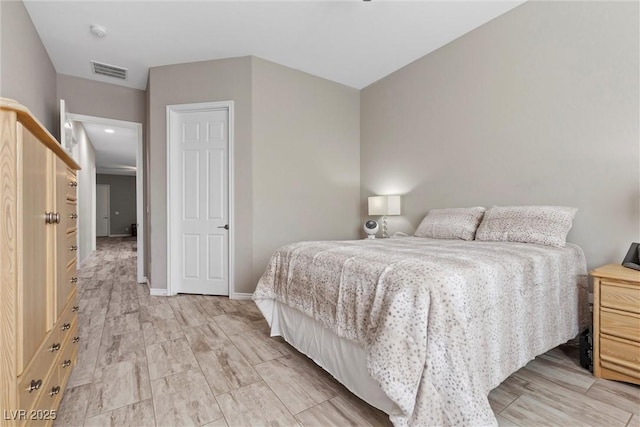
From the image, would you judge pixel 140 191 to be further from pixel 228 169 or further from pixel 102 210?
pixel 102 210

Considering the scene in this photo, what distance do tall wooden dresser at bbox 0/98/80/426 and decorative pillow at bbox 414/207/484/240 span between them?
2.76 metres

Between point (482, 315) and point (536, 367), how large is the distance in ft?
3.42

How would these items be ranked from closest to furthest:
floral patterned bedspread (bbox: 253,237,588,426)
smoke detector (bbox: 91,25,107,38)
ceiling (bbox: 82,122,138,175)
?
floral patterned bedspread (bbox: 253,237,588,426)
smoke detector (bbox: 91,25,107,38)
ceiling (bbox: 82,122,138,175)

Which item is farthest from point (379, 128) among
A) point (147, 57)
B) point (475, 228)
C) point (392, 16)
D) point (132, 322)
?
point (132, 322)

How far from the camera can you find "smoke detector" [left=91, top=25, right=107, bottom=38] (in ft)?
9.14

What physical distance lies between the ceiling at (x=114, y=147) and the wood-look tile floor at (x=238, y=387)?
343 cm

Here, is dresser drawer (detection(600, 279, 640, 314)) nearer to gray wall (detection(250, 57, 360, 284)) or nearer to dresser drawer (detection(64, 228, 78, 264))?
gray wall (detection(250, 57, 360, 284))

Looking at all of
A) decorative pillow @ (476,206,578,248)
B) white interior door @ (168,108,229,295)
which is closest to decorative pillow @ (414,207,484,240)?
decorative pillow @ (476,206,578,248)

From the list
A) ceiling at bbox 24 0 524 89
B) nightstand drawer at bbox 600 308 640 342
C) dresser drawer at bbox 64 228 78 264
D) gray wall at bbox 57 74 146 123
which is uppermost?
ceiling at bbox 24 0 524 89

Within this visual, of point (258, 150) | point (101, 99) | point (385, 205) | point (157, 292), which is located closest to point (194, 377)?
point (157, 292)

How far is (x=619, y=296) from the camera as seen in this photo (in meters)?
1.66

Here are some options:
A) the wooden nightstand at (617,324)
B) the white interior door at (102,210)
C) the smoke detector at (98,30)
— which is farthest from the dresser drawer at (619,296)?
the white interior door at (102,210)

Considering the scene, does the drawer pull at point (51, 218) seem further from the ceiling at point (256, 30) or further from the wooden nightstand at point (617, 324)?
the wooden nightstand at point (617, 324)

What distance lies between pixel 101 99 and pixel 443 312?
4754 mm
